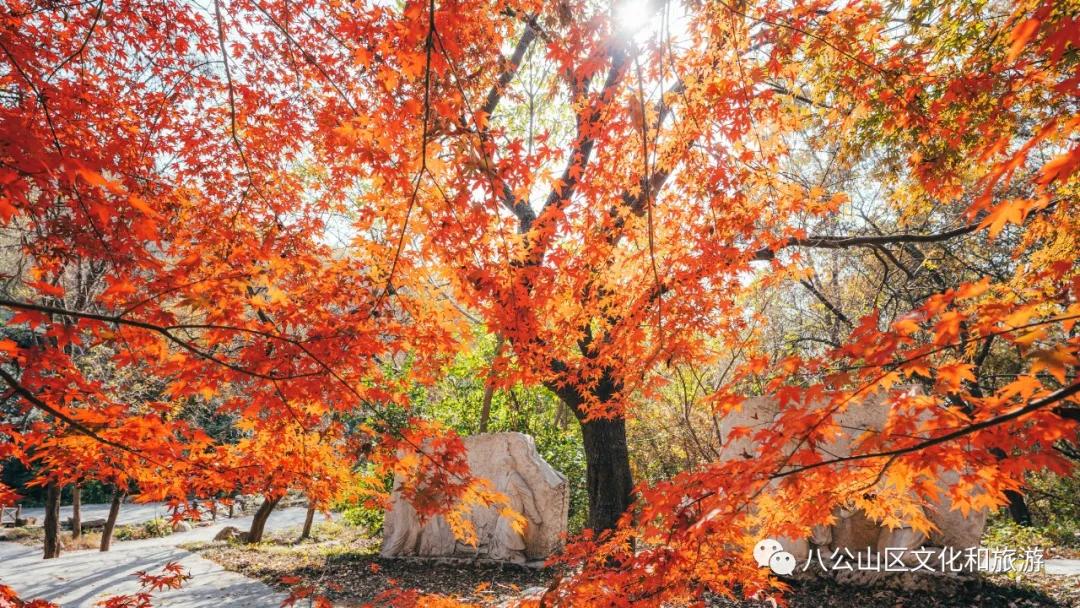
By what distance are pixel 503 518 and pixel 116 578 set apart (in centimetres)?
517

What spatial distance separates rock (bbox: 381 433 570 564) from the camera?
23.5 ft

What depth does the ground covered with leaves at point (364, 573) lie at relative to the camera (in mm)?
Answer: 6176

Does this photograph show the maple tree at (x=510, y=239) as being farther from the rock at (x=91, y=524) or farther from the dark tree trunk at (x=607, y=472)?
the rock at (x=91, y=524)

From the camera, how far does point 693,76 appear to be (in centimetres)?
392

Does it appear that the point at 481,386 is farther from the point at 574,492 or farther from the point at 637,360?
the point at 637,360

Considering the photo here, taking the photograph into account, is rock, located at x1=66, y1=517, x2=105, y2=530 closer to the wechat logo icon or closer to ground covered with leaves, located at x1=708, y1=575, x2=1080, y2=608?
ground covered with leaves, located at x1=708, y1=575, x2=1080, y2=608

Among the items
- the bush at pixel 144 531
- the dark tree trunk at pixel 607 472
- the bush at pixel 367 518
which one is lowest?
the bush at pixel 144 531

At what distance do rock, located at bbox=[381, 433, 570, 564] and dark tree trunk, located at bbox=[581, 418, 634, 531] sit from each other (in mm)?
1760

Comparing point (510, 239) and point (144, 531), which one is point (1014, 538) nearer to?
point (510, 239)

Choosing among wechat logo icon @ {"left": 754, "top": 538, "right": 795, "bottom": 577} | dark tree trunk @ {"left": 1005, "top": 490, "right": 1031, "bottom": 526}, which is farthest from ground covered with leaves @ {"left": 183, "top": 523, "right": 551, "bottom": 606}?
dark tree trunk @ {"left": 1005, "top": 490, "right": 1031, "bottom": 526}

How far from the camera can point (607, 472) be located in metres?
5.12

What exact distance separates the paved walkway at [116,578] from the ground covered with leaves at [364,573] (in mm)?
307

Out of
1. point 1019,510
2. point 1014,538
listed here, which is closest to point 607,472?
point 1014,538

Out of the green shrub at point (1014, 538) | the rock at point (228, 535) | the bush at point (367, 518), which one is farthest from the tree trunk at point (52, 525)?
the green shrub at point (1014, 538)
